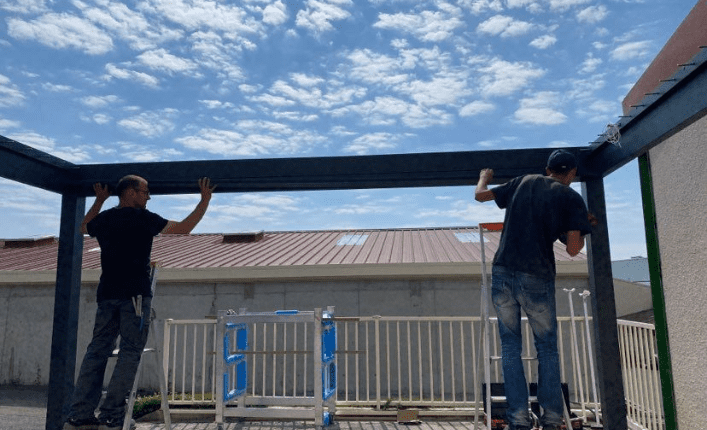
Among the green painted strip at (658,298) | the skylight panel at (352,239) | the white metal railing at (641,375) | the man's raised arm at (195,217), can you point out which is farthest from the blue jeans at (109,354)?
the skylight panel at (352,239)

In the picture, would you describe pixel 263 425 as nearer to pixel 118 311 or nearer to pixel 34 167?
pixel 118 311

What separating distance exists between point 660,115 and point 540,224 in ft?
2.93

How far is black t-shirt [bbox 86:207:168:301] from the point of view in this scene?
330 cm

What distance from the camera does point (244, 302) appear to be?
35.0ft

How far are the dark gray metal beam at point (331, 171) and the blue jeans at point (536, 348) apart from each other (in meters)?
1.08

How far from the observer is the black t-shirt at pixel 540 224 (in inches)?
120

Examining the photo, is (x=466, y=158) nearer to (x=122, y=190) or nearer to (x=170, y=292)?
(x=122, y=190)

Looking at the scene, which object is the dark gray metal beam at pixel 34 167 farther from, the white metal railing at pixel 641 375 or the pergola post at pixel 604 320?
the white metal railing at pixel 641 375

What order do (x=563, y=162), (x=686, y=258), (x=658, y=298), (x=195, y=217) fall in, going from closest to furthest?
(x=563, y=162), (x=195, y=217), (x=686, y=258), (x=658, y=298)

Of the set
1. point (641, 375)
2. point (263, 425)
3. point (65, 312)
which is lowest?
point (263, 425)

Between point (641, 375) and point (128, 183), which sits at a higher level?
point (128, 183)

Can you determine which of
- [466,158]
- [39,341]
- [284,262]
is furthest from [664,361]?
[39,341]

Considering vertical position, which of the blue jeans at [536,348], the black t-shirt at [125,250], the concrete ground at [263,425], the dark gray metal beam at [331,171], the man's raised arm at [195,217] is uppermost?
the dark gray metal beam at [331,171]

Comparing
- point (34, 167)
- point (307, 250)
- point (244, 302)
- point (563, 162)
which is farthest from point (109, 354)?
point (307, 250)
